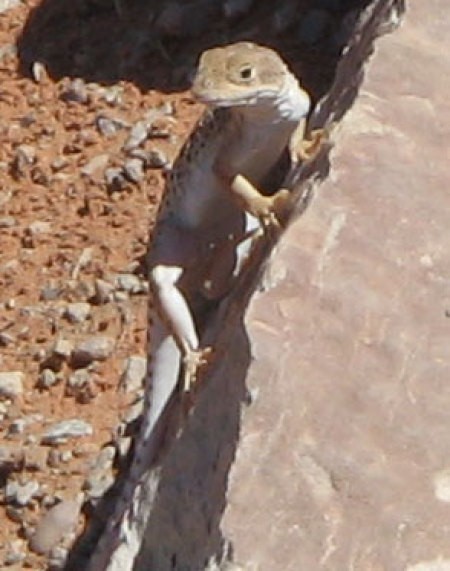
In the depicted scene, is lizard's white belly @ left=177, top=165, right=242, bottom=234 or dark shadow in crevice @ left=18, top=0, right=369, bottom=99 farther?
dark shadow in crevice @ left=18, top=0, right=369, bottom=99

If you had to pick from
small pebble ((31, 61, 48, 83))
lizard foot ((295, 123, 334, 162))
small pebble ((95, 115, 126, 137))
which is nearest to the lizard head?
lizard foot ((295, 123, 334, 162))

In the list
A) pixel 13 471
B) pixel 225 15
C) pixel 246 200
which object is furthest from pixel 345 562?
pixel 225 15

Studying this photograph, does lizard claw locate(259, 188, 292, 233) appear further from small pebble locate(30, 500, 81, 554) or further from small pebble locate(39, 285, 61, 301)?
small pebble locate(39, 285, 61, 301)

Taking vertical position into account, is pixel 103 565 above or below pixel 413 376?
below

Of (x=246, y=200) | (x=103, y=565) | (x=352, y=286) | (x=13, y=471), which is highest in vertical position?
(x=352, y=286)

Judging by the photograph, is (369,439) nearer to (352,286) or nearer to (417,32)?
(352,286)

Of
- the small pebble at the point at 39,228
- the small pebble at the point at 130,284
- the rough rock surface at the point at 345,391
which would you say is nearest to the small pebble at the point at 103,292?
the small pebble at the point at 130,284

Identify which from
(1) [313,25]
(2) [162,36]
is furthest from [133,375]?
(2) [162,36]
